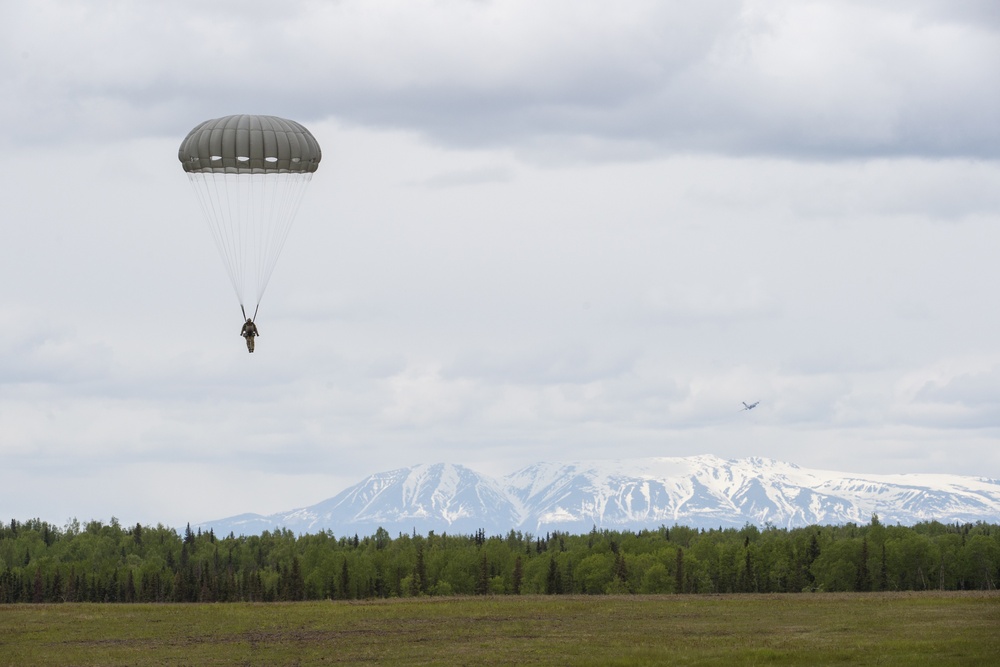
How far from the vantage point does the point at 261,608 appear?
319ft

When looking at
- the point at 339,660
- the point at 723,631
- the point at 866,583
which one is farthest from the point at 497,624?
the point at 866,583

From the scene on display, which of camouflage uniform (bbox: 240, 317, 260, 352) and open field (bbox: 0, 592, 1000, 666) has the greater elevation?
camouflage uniform (bbox: 240, 317, 260, 352)

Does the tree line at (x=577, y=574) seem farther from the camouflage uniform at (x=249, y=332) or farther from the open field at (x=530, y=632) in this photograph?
the camouflage uniform at (x=249, y=332)

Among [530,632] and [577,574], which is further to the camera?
[577,574]

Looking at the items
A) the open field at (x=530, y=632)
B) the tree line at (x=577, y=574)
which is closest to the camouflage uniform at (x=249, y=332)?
the open field at (x=530, y=632)

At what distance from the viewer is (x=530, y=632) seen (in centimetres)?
7244

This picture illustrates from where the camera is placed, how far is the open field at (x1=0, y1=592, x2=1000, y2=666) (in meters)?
59.4

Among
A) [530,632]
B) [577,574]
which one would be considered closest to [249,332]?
[530,632]

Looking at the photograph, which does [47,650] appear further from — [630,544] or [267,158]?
[630,544]

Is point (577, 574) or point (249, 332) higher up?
point (249, 332)

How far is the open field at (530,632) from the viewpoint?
5938 cm

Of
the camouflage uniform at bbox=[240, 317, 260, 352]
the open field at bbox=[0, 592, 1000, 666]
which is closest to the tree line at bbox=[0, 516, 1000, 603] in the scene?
the open field at bbox=[0, 592, 1000, 666]

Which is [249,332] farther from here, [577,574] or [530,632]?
[577,574]

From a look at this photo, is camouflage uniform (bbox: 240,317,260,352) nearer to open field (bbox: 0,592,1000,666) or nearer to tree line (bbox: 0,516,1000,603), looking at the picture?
open field (bbox: 0,592,1000,666)
